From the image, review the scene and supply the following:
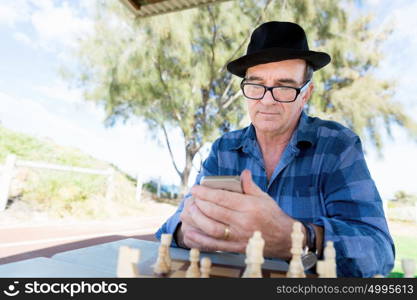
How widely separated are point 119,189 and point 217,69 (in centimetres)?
395

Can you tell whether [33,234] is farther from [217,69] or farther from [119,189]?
[217,69]

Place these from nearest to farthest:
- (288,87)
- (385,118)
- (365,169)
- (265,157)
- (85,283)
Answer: (85,283), (365,169), (288,87), (265,157), (385,118)

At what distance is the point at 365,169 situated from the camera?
3.59 ft

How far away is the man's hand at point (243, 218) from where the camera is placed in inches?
29.4

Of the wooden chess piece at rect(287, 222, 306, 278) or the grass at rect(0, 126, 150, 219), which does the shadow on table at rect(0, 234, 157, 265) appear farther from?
the wooden chess piece at rect(287, 222, 306, 278)

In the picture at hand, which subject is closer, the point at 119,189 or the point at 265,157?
the point at 265,157

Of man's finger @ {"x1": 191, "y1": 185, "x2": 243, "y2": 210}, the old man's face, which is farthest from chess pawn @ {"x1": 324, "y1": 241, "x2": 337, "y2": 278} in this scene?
the old man's face

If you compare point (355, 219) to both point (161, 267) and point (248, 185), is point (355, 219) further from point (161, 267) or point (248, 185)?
point (161, 267)

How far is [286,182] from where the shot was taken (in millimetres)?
1273

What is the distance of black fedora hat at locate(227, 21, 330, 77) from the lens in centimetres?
129

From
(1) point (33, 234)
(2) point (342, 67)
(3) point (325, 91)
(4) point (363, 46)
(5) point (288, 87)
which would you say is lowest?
(1) point (33, 234)

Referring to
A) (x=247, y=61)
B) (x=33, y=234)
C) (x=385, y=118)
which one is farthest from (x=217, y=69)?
(x=247, y=61)

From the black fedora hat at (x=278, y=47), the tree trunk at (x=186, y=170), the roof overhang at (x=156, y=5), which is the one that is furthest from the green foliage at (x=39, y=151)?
the black fedora hat at (x=278, y=47)

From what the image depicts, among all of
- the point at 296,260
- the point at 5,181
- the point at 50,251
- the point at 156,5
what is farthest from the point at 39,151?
the point at 296,260
